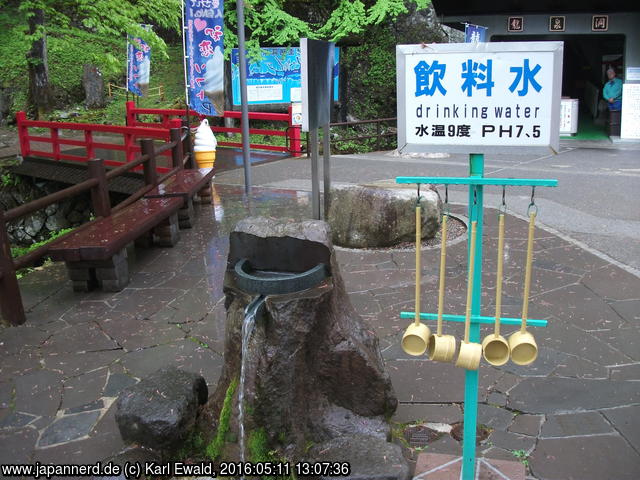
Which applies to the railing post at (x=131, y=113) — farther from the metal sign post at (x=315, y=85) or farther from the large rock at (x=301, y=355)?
the large rock at (x=301, y=355)

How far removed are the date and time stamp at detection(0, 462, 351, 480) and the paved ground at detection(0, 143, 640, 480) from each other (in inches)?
3.8

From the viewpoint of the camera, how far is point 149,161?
8938mm

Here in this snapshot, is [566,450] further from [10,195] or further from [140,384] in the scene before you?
[10,195]

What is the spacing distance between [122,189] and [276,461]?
9319 mm

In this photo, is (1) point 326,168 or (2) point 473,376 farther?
(1) point 326,168

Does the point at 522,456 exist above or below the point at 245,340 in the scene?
below

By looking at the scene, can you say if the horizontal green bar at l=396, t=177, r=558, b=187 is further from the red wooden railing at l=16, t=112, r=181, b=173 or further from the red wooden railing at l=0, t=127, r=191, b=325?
the red wooden railing at l=16, t=112, r=181, b=173

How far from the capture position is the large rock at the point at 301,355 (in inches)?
132

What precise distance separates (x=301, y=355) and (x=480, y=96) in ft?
5.39

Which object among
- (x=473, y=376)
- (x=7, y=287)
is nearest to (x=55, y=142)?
(x=7, y=287)

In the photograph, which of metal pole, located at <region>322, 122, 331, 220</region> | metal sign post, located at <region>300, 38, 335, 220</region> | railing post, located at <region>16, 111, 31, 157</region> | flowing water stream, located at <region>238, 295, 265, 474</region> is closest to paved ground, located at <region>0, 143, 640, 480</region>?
metal pole, located at <region>322, 122, 331, 220</region>

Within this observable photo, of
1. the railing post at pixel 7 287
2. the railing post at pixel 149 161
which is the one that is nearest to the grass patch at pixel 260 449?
the railing post at pixel 7 287

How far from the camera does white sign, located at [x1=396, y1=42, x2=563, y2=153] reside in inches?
114

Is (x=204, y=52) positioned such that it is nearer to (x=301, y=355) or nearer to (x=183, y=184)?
(x=183, y=184)
